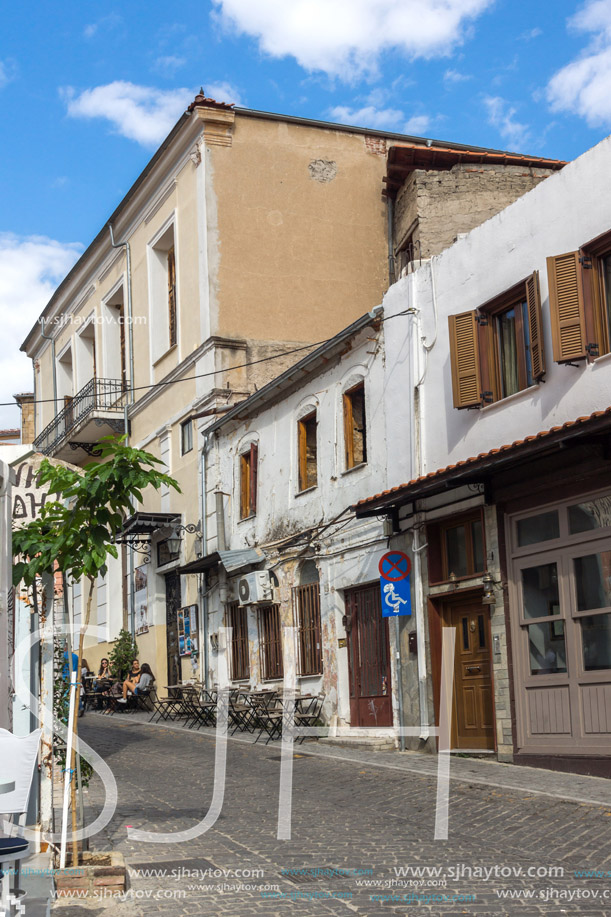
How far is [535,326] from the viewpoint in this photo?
13305 millimetres

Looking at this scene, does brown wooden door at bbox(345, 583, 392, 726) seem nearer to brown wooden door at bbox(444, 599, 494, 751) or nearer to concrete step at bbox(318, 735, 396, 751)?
concrete step at bbox(318, 735, 396, 751)

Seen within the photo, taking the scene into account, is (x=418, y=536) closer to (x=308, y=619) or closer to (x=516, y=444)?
(x=516, y=444)

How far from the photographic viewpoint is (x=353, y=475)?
58.5ft

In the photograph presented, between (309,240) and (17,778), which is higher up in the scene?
(309,240)

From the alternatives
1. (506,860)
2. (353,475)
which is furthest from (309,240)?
(506,860)

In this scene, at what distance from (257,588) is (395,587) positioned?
5304 millimetres

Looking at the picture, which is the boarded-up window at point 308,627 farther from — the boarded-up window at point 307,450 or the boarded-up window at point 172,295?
the boarded-up window at point 172,295

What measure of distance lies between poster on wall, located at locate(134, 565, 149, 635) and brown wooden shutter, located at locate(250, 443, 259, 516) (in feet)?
21.0

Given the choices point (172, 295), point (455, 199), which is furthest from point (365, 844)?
point (172, 295)

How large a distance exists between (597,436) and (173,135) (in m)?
16.4

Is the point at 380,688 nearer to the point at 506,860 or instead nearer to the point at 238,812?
the point at 238,812

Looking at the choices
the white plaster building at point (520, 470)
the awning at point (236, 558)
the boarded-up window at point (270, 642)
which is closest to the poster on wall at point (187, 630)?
the awning at point (236, 558)

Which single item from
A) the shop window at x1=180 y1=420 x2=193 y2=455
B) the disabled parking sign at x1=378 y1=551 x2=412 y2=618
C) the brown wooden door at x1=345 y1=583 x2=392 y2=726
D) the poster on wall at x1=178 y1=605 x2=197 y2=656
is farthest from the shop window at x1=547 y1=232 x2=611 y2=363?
the poster on wall at x1=178 y1=605 x2=197 y2=656

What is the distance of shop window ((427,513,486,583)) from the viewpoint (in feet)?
47.2
